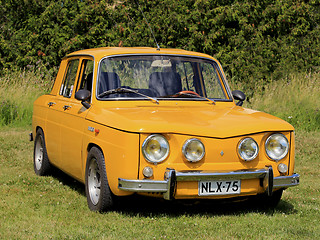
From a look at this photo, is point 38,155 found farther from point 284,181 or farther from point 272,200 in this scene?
point 284,181

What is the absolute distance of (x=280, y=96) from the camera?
1600cm

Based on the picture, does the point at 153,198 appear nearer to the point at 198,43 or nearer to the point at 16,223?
the point at 16,223

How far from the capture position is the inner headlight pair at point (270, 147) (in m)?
5.94

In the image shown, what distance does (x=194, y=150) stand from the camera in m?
5.77

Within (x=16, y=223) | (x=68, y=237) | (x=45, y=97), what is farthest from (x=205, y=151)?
(x=45, y=97)

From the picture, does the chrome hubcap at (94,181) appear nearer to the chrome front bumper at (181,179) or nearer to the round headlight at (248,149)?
the chrome front bumper at (181,179)

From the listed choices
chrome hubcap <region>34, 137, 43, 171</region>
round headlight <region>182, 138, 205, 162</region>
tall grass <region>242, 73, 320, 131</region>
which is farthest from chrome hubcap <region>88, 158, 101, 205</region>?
tall grass <region>242, 73, 320, 131</region>

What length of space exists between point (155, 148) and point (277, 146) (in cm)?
127

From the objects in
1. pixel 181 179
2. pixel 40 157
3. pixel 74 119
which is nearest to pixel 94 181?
pixel 74 119

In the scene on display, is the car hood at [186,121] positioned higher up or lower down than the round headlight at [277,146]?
higher up

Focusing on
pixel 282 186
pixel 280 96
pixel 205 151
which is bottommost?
pixel 280 96

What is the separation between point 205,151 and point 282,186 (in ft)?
2.91

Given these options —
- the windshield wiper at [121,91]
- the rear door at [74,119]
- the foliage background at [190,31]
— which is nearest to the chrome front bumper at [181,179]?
the rear door at [74,119]

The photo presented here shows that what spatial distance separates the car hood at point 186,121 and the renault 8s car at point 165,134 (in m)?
0.01
